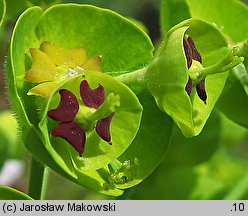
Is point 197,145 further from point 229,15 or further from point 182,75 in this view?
point 182,75

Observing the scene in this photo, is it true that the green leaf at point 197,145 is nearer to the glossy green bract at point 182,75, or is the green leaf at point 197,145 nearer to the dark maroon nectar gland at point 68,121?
the glossy green bract at point 182,75

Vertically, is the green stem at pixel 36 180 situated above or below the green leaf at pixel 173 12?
below

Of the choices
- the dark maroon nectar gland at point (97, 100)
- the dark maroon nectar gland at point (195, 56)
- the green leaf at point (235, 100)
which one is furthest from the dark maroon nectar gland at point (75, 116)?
the green leaf at point (235, 100)

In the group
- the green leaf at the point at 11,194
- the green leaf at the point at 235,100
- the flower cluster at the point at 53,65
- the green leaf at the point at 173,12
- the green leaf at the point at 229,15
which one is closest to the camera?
the green leaf at the point at 11,194

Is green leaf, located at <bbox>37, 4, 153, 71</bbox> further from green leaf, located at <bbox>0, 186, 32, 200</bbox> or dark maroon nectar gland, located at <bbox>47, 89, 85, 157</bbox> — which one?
green leaf, located at <bbox>0, 186, 32, 200</bbox>

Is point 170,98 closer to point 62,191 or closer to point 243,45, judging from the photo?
point 243,45

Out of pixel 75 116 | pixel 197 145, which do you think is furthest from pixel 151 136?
pixel 197 145
